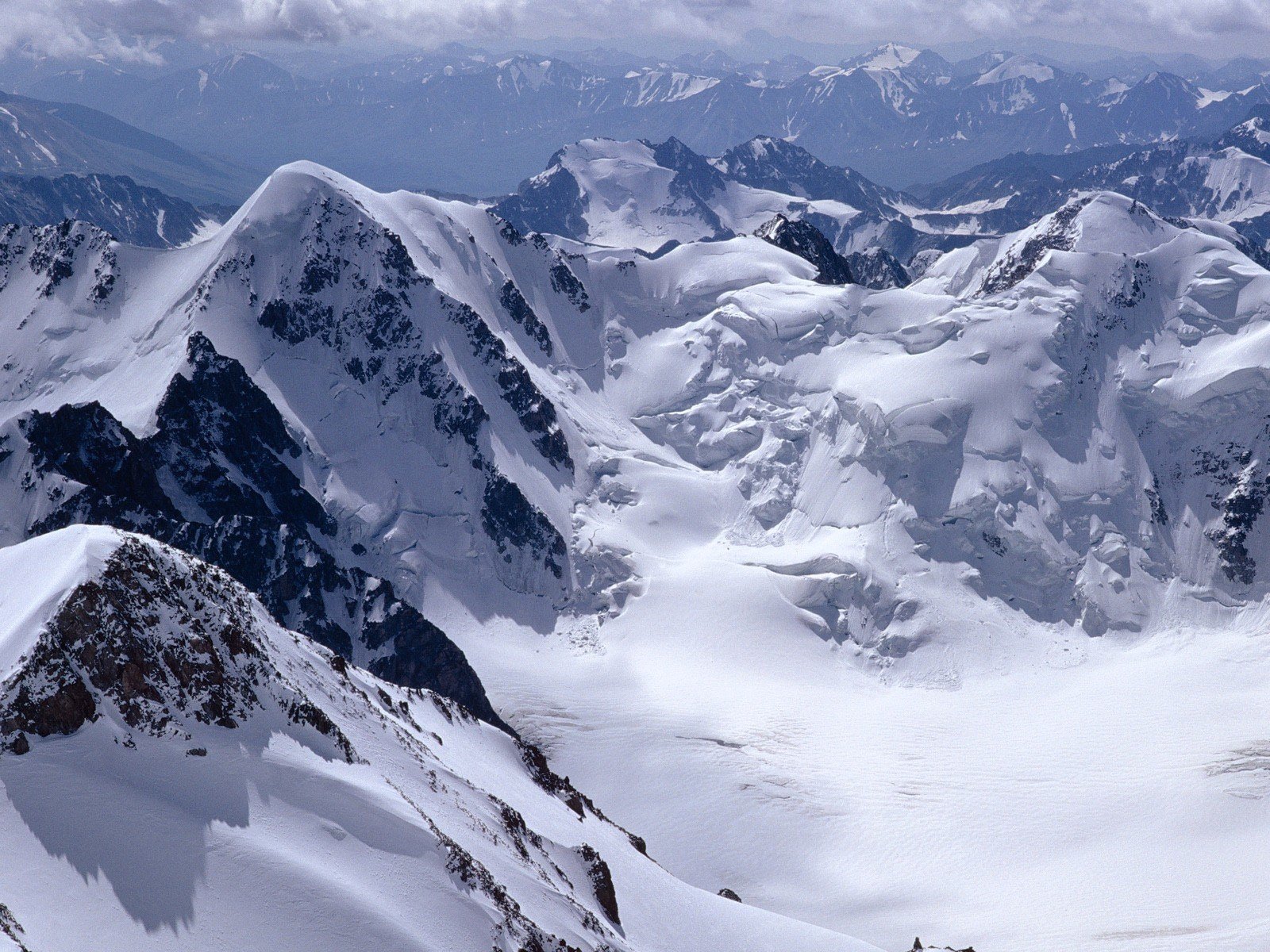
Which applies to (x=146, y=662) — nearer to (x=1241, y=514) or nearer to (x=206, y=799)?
(x=206, y=799)

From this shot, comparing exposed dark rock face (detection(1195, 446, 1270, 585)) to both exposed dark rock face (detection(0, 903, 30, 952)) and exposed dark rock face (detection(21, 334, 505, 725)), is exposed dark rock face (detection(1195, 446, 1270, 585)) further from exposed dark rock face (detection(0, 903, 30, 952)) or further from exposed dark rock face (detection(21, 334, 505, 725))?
exposed dark rock face (detection(0, 903, 30, 952))

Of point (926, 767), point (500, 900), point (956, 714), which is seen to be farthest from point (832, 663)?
point (500, 900)

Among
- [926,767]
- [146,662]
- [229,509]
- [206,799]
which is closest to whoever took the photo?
[206,799]

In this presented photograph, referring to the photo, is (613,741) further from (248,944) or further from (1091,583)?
(248,944)

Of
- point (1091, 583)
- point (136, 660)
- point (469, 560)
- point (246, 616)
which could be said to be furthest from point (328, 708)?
point (1091, 583)

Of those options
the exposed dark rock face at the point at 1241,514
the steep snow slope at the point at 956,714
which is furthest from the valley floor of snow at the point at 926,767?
the exposed dark rock face at the point at 1241,514

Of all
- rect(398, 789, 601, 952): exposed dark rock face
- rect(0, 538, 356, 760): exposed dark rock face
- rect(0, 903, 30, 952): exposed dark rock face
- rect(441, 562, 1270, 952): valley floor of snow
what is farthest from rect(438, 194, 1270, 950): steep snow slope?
rect(0, 903, 30, 952): exposed dark rock face
